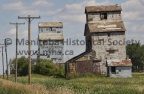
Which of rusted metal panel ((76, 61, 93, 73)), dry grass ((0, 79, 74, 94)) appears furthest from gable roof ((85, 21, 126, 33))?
dry grass ((0, 79, 74, 94))

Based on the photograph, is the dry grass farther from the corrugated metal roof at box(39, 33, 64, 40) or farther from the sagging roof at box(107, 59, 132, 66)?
the corrugated metal roof at box(39, 33, 64, 40)

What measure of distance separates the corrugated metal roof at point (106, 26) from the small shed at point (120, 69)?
244 inches

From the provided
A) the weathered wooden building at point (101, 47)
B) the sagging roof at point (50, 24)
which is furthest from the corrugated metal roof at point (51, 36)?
the weathered wooden building at point (101, 47)

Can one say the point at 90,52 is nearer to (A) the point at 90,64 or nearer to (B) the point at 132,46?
(A) the point at 90,64

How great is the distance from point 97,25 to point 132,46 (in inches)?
2297

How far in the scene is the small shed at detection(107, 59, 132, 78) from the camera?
64.8 metres

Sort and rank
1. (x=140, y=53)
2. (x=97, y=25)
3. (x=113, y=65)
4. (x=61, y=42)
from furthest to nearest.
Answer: (x=140, y=53), (x=61, y=42), (x=97, y=25), (x=113, y=65)

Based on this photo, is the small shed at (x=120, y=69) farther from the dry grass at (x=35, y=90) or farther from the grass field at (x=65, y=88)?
the dry grass at (x=35, y=90)

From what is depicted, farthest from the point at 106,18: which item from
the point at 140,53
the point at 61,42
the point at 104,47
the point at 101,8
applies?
the point at 140,53

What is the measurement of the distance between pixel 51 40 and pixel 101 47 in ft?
128

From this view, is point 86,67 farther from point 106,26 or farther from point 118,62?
point 106,26

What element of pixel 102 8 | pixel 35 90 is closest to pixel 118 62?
pixel 102 8

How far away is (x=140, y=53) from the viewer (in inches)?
4825

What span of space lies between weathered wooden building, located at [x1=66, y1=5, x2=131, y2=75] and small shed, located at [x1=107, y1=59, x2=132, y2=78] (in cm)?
99
